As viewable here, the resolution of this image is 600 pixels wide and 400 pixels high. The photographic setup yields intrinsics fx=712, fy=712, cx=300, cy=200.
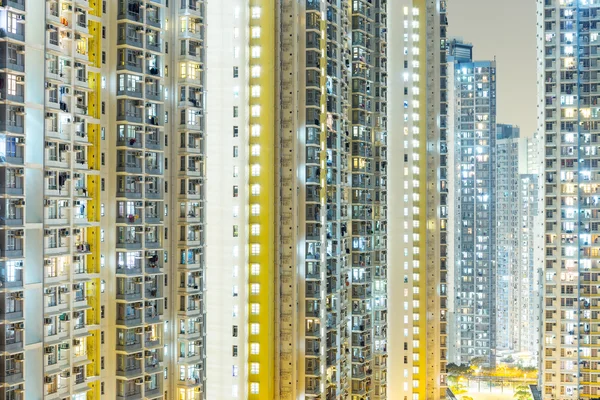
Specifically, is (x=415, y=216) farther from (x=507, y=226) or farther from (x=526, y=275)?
(x=526, y=275)

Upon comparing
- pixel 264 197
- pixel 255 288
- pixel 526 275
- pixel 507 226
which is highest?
pixel 264 197

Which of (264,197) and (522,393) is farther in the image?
(522,393)

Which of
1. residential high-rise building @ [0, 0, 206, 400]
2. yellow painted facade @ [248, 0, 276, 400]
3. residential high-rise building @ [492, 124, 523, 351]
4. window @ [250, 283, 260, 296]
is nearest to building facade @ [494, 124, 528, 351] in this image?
residential high-rise building @ [492, 124, 523, 351]

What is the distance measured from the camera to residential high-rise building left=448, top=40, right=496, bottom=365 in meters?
134

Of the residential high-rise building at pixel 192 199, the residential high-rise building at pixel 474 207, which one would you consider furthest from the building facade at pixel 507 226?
the residential high-rise building at pixel 192 199

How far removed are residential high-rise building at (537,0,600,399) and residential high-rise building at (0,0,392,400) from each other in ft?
72.8

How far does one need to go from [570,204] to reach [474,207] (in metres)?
50.1

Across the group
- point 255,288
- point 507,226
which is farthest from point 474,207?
point 255,288

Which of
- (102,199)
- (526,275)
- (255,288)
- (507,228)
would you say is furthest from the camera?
(526,275)

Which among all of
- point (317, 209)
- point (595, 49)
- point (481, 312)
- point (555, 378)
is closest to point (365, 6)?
point (317, 209)

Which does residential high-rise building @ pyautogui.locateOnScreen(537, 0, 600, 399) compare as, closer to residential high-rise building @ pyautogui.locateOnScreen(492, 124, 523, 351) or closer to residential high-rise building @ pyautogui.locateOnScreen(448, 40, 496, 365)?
residential high-rise building @ pyautogui.locateOnScreen(448, 40, 496, 365)

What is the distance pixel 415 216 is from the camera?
8550 centimetres

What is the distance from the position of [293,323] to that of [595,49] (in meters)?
52.1

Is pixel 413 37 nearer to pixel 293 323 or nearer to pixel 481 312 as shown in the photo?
pixel 293 323
